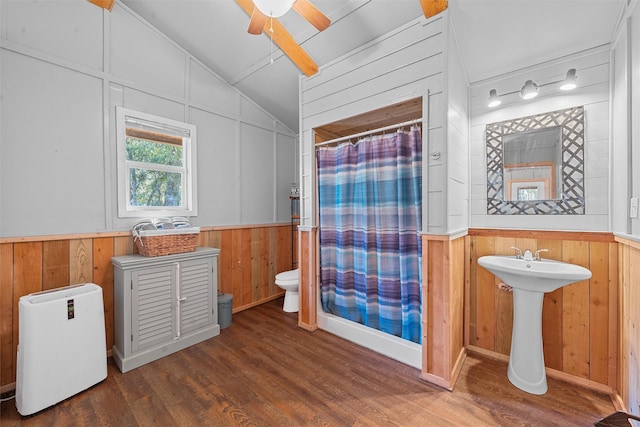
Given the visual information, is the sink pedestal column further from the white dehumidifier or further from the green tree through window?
the green tree through window

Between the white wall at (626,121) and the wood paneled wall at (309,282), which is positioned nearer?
the white wall at (626,121)

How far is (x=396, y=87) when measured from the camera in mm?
2059

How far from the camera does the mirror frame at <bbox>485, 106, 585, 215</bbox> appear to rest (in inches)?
74.8

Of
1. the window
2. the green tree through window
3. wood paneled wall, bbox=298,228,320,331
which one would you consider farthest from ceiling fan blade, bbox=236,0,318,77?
wood paneled wall, bbox=298,228,320,331

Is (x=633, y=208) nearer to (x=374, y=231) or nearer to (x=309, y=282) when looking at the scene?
(x=374, y=231)

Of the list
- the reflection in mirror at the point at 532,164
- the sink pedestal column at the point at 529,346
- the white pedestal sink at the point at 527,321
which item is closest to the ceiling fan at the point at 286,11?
the reflection in mirror at the point at 532,164

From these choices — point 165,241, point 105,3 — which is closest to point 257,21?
point 105,3

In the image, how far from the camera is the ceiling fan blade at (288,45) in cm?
211

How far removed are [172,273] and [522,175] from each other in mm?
2987

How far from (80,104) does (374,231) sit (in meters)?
2.59

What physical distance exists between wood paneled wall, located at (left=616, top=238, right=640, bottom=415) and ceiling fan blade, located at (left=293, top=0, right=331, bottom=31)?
2.17 m

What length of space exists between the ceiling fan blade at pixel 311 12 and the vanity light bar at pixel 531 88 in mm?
1484

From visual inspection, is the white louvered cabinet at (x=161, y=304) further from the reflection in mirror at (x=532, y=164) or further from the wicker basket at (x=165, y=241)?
the reflection in mirror at (x=532, y=164)

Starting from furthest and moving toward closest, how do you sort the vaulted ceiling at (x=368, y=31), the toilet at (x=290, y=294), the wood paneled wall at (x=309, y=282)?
the toilet at (x=290, y=294) < the wood paneled wall at (x=309, y=282) < the vaulted ceiling at (x=368, y=31)
